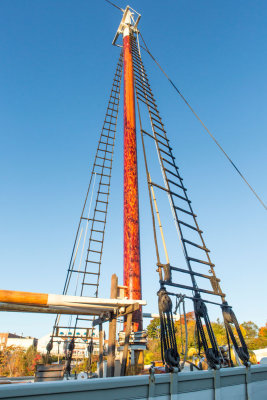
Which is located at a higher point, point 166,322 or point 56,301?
point 56,301

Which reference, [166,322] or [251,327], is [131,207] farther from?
[251,327]

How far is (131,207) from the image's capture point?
21.2 ft

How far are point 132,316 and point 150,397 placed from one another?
3038mm

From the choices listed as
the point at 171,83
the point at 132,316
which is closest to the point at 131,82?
the point at 171,83

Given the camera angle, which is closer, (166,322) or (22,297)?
(166,322)

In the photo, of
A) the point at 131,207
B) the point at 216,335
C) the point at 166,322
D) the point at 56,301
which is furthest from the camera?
the point at 216,335

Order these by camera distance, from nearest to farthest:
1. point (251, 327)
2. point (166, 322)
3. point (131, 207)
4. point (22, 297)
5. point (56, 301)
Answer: point (166, 322)
point (22, 297)
point (56, 301)
point (131, 207)
point (251, 327)

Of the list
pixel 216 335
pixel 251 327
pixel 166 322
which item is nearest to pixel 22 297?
pixel 166 322

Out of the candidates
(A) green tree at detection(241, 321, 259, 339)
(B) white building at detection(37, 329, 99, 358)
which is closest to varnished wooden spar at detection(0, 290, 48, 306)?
(B) white building at detection(37, 329, 99, 358)

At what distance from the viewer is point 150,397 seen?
2393mm

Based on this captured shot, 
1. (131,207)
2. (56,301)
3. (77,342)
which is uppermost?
(131,207)

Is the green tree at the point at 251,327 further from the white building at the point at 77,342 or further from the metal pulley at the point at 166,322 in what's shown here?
the metal pulley at the point at 166,322

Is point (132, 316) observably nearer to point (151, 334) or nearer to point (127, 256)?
point (127, 256)

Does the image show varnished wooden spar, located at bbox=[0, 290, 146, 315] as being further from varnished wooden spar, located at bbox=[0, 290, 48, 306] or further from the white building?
the white building
